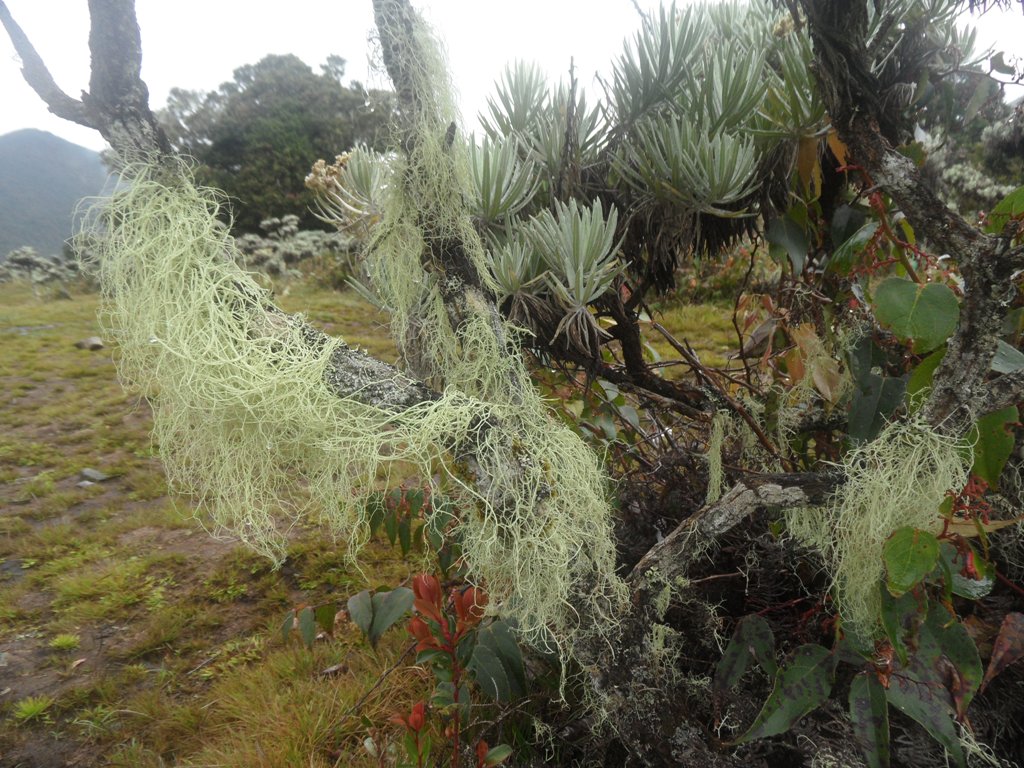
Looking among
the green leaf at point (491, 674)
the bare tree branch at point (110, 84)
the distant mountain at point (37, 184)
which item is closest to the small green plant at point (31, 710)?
the green leaf at point (491, 674)

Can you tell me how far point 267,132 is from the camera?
9.71 m

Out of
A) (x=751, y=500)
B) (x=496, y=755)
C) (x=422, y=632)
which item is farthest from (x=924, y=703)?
(x=422, y=632)

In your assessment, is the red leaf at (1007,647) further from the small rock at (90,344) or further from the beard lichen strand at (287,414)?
the small rock at (90,344)

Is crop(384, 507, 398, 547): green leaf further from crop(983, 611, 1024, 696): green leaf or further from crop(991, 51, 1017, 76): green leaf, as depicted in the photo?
crop(991, 51, 1017, 76): green leaf

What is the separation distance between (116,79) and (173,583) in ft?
5.93

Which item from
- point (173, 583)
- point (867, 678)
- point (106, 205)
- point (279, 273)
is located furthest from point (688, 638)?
point (279, 273)

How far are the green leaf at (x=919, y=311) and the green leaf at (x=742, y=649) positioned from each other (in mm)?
498

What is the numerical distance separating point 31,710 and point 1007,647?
2.09 m

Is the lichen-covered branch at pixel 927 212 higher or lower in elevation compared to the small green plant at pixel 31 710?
higher

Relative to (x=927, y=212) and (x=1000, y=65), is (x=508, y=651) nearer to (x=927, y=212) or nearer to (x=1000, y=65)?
(x=927, y=212)

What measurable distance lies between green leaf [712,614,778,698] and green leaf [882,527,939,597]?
1.00 ft

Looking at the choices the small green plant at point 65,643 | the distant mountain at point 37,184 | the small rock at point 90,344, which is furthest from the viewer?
the distant mountain at point 37,184

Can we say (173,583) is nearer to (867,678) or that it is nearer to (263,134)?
(867,678)

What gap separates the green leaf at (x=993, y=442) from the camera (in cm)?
87
